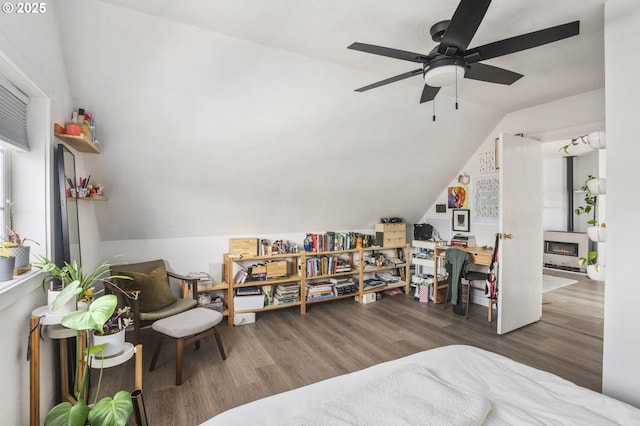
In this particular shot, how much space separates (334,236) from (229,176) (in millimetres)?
1745

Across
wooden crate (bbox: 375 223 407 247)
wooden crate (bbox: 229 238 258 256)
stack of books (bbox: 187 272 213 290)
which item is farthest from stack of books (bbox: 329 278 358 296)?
stack of books (bbox: 187 272 213 290)

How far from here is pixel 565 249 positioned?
253 inches

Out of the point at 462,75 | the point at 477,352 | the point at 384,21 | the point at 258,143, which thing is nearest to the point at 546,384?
the point at 477,352

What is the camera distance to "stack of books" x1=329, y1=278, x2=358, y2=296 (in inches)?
167

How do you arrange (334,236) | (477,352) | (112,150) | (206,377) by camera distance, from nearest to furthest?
(477,352) → (206,377) → (112,150) → (334,236)

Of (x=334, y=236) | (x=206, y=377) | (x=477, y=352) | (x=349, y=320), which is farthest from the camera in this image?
(x=334, y=236)

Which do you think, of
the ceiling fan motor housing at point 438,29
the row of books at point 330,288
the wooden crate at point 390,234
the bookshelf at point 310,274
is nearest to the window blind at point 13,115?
the bookshelf at point 310,274

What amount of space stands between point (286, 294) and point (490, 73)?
3113 millimetres

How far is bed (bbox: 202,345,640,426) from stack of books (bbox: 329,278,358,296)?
2854mm

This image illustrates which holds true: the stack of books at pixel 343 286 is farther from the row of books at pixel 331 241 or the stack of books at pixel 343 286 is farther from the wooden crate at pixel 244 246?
the wooden crate at pixel 244 246

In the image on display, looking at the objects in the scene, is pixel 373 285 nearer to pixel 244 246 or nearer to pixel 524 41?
pixel 244 246

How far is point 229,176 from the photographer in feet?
10.7

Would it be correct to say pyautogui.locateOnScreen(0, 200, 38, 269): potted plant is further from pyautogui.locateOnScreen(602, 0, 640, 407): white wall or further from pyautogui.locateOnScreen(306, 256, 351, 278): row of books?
pyautogui.locateOnScreen(602, 0, 640, 407): white wall

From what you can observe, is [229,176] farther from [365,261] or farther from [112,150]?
[365,261]
